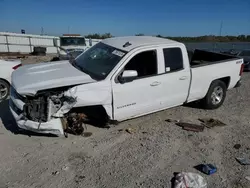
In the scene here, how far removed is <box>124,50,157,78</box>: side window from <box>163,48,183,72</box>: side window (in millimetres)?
290

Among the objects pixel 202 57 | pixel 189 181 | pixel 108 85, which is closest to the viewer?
pixel 189 181

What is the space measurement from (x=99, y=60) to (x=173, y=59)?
1.64 m

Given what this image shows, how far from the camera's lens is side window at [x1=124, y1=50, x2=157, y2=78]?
200 inches

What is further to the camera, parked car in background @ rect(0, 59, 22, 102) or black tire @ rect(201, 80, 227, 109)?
parked car in background @ rect(0, 59, 22, 102)

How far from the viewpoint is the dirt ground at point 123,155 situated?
3.49 metres

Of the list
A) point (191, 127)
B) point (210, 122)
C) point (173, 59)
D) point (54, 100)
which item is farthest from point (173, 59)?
point (54, 100)

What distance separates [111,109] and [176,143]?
142 centimetres

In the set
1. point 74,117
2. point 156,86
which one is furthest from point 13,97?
point 156,86

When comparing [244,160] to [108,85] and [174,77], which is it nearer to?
[174,77]

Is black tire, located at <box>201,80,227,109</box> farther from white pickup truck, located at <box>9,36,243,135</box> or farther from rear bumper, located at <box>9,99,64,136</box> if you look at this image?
rear bumper, located at <box>9,99,64,136</box>

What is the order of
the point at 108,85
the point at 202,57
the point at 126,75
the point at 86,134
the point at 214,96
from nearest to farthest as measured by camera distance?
the point at 108,85 → the point at 126,75 → the point at 86,134 → the point at 214,96 → the point at 202,57

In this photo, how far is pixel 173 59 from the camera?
5430 millimetres

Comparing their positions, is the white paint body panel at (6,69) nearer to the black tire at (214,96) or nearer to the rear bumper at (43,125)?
the rear bumper at (43,125)

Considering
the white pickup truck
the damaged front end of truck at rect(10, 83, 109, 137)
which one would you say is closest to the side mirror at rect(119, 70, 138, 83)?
the white pickup truck
